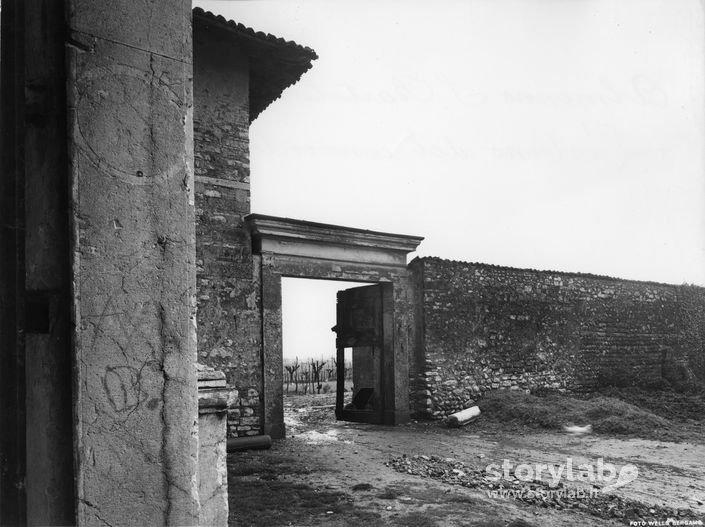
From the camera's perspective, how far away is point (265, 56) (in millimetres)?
9164

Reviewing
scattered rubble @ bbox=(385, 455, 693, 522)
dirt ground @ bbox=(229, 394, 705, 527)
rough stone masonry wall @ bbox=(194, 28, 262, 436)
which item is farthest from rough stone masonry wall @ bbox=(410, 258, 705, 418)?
scattered rubble @ bbox=(385, 455, 693, 522)

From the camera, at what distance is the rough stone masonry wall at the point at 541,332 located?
10703 mm

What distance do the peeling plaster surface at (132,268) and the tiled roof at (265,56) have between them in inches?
267

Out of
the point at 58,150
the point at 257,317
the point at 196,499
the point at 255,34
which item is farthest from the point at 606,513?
the point at 255,34

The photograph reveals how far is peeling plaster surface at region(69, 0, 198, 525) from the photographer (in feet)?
5.72

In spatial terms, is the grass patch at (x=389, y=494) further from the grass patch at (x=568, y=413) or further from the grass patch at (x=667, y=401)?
the grass patch at (x=667, y=401)

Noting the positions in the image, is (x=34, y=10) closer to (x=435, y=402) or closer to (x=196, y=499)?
(x=196, y=499)

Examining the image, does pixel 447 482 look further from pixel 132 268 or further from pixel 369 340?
pixel 369 340

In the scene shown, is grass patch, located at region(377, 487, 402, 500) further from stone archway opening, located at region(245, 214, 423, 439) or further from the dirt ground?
stone archway opening, located at region(245, 214, 423, 439)

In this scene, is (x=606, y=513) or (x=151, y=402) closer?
(x=151, y=402)

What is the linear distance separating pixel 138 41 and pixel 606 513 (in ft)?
15.1

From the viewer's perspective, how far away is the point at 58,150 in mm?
1850

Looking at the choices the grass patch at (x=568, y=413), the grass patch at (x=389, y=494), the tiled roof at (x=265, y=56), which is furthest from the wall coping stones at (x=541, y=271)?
the grass patch at (x=389, y=494)

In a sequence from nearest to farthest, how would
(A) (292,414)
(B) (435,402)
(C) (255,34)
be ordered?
1. (C) (255,34)
2. (B) (435,402)
3. (A) (292,414)
